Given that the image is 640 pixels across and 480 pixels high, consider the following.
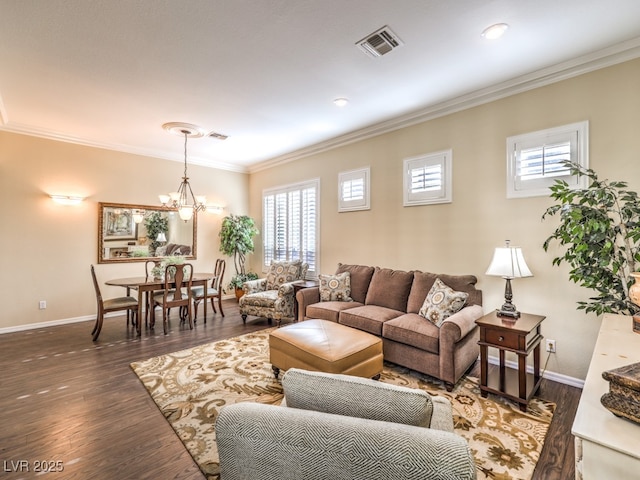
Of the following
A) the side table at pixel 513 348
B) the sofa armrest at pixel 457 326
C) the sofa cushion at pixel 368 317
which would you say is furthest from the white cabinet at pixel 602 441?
the sofa cushion at pixel 368 317

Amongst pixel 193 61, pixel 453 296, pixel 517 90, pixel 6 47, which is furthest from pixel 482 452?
pixel 6 47

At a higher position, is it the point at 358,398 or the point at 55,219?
the point at 55,219

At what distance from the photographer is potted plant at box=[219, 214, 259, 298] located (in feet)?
20.2

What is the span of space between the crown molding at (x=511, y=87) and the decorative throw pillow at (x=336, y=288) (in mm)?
2218

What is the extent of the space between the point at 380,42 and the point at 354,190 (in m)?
2.41

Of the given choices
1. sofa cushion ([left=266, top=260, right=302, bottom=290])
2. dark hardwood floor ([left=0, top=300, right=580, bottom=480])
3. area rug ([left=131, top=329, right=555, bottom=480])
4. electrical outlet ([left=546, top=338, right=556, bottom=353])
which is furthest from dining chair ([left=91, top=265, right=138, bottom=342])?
electrical outlet ([left=546, top=338, right=556, bottom=353])

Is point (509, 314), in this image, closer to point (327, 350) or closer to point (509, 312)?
point (509, 312)

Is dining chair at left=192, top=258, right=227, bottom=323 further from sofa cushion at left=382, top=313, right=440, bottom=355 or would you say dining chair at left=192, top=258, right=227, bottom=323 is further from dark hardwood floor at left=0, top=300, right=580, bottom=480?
sofa cushion at left=382, top=313, right=440, bottom=355

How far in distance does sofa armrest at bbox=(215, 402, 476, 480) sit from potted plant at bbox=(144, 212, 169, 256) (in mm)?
5542

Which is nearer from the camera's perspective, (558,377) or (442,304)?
(558,377)

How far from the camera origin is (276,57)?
9.00ft

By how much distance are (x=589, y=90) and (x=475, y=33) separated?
4.35 ft

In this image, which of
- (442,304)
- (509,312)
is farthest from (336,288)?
(509,312)

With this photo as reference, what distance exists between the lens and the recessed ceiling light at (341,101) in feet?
11.7
